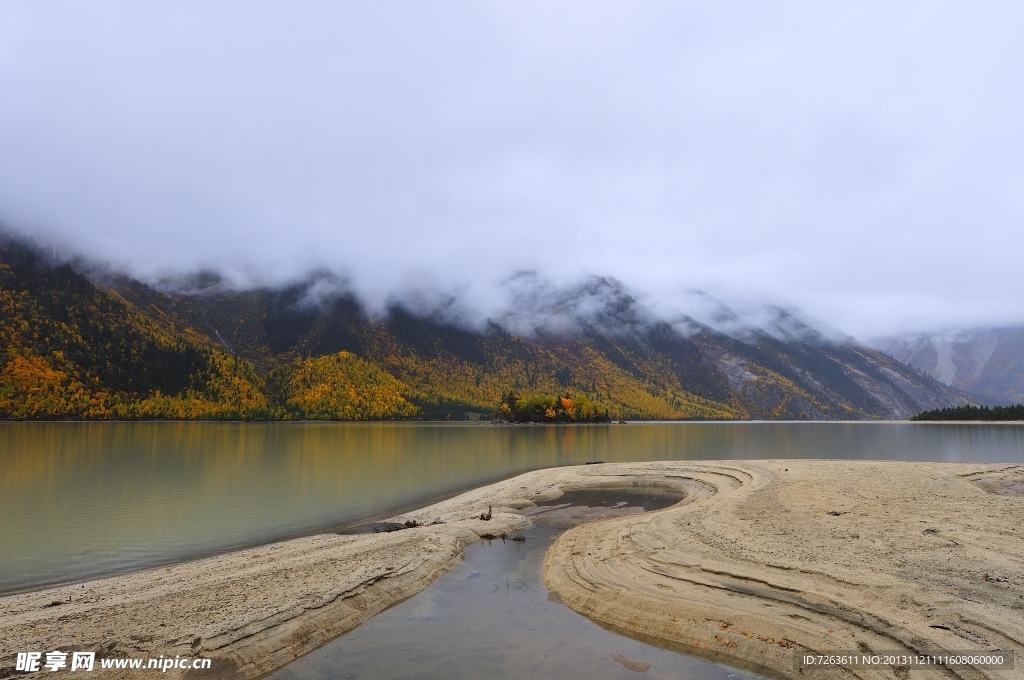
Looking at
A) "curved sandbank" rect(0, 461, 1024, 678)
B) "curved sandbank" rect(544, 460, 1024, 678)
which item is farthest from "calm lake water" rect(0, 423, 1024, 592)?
"curved sandbank" rect(544, 460, 1024, 678)

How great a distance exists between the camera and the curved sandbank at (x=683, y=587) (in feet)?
36.8

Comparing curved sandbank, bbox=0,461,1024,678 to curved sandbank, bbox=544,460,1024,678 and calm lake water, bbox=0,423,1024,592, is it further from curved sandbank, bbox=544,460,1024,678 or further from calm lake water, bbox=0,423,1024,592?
calm lake water, bbox=0,423,1024,592

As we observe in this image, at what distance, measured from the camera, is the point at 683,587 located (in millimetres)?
14703

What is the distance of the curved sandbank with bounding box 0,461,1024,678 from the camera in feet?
36.8

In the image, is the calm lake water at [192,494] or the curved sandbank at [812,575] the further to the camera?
the calm lake water at [192,494]

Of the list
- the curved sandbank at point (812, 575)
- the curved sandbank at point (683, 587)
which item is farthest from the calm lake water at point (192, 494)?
the curved sandbank at point (812, 575)

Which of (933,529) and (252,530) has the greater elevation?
(933,529)

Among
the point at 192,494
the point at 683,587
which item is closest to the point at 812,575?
the point at 683,587

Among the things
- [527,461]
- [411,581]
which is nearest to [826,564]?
[411,581]

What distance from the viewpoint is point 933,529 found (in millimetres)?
17562

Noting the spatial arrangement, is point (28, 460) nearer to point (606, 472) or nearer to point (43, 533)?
point (43, 533)

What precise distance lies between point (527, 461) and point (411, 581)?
2002 inches

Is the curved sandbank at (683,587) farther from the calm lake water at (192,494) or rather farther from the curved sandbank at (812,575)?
the calm lake water at (192,494)

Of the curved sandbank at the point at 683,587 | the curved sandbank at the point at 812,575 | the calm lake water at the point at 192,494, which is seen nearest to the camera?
the curved sandbank at the point at 812,575
